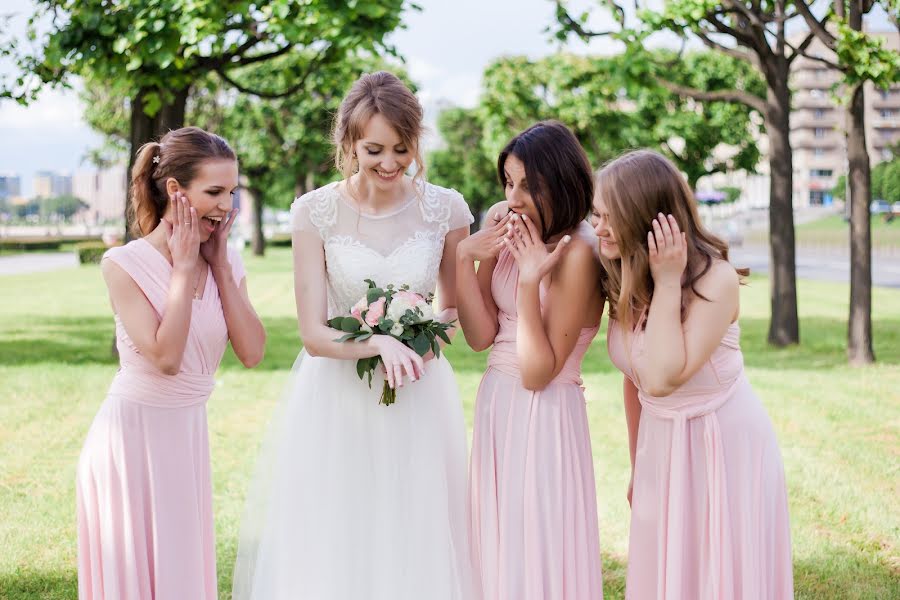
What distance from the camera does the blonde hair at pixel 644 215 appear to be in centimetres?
363

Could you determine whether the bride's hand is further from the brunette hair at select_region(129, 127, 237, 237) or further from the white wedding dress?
the brunette hair at select_region(129, 127, 237, 237)

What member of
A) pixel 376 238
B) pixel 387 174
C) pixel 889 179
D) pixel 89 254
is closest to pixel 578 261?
pixel 387 174

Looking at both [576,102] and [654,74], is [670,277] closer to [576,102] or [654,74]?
[654,74]

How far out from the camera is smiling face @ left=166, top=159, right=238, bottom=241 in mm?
3898

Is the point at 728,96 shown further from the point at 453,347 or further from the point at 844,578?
the point at 844,578

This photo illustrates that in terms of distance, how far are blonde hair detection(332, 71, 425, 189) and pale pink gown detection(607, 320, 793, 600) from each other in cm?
123

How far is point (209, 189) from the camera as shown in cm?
391

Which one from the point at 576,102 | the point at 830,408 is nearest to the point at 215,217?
the point at 830,408

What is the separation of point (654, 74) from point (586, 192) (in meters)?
10.9

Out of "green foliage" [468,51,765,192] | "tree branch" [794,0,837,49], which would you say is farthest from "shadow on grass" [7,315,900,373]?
"green foliage" [468,51,765,192]

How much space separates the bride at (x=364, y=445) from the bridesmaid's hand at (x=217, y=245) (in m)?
0.36

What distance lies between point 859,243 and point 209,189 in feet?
36.9

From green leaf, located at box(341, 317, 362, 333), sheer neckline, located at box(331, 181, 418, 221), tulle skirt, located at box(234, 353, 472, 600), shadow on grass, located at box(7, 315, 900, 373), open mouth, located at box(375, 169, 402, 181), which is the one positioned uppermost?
open mouth, located at box(375, 169, 402, 181)

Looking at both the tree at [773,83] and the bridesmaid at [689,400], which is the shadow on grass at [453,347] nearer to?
the tree at [773,83]
